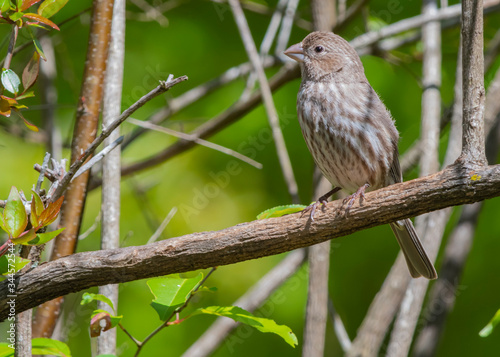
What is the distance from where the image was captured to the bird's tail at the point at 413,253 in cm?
368

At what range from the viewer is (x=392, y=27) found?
14.9 feet

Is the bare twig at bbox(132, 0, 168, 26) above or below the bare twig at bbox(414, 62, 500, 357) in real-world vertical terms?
above

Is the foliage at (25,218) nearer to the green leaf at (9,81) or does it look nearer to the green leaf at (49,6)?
the green leaf at (9,81)

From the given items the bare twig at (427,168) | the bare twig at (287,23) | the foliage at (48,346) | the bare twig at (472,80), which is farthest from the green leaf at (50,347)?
the bare twig at (287,23)

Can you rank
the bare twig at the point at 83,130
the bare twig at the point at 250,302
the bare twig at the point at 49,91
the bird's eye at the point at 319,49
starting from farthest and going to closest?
the bare twig at the point at 49,91 → the bird's eye at the point at 319,49 → the bare twig at the point at 250,302 → the bare twig at the point at 83,130

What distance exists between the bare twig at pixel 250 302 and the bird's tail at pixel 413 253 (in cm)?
76

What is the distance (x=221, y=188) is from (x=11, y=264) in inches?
110

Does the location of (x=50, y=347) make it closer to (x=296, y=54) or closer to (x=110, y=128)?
(x=110, y=128)

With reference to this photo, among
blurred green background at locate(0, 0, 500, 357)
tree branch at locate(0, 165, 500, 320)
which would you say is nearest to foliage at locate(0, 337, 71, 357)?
tree branch at locate(0, 165, 500, 320)

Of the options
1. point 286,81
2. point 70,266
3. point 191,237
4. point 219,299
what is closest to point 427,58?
point 286,81

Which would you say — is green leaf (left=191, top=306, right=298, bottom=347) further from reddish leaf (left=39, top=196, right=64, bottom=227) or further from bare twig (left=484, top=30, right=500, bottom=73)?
bare twig (left=484, top=30, right=500, bottom=73)

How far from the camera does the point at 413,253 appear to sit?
3744 millimetres

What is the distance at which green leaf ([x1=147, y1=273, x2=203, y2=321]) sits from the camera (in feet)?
7.00

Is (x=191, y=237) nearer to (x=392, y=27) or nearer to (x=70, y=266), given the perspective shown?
(x=70, y=266)
